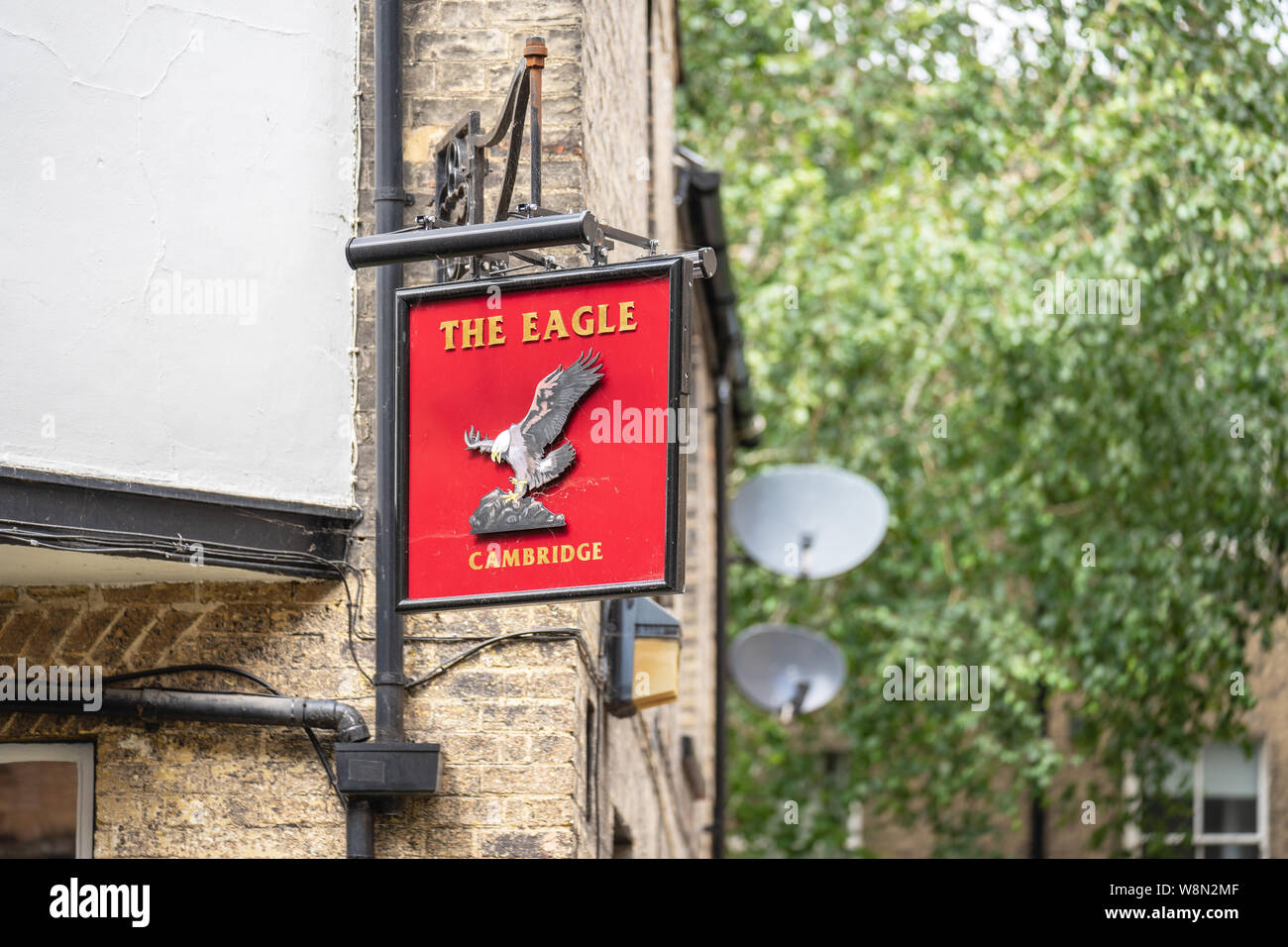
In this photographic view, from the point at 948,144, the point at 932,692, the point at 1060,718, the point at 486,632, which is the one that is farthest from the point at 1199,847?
the point at 486,632

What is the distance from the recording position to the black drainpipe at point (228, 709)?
534cm

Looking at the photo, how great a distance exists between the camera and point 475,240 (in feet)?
15.7

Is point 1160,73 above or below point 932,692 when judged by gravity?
above

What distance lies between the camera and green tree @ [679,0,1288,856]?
13.8 metres

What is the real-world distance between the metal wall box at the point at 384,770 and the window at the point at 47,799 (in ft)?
2.95

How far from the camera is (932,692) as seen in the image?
15.5 meters

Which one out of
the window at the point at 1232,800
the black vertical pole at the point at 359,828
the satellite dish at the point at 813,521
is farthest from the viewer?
the window at the point at 1232,800

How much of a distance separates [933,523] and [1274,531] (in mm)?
3124

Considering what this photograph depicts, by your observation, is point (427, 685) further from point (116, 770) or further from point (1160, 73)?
point (1160, 73)

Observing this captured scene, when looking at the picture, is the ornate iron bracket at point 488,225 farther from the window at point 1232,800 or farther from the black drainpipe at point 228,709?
the window at point 1232,800
